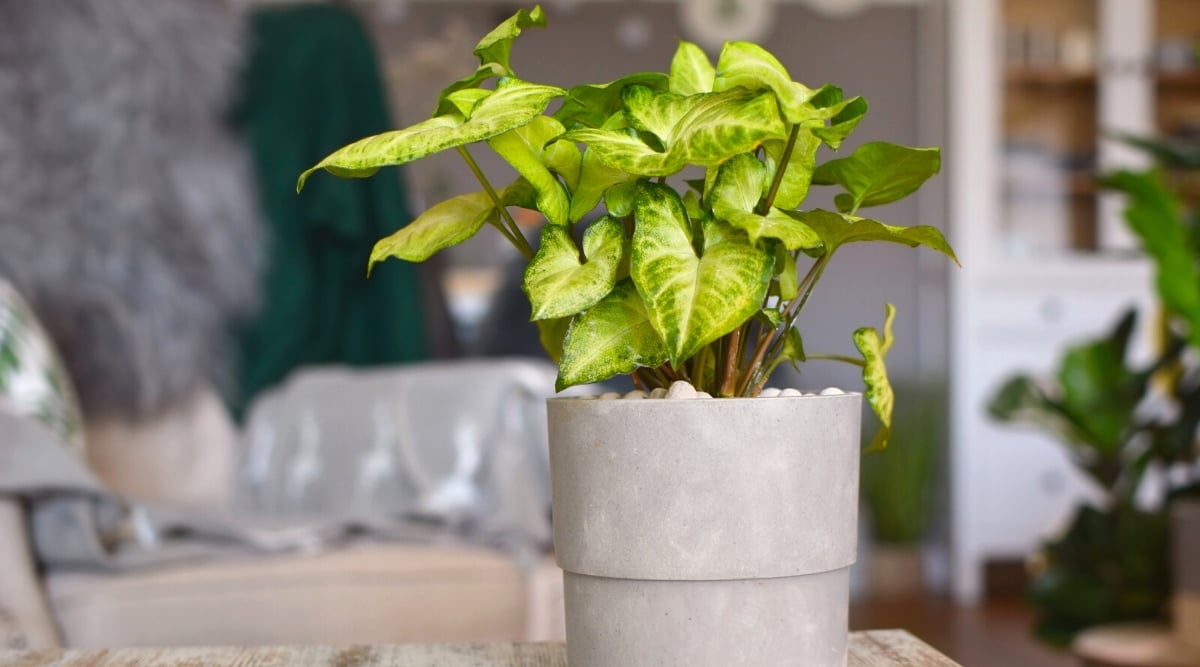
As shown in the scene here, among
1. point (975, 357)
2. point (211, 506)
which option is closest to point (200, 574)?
point (211, 506)

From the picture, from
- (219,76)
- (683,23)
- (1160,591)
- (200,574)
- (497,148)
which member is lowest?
(1160,591)

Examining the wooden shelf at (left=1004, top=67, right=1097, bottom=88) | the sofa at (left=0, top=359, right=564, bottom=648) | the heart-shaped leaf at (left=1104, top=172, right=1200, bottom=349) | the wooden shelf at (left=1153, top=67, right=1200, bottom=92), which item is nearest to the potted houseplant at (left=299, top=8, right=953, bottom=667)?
the sofa at (left=0, top=359, right=564, bottom=648)

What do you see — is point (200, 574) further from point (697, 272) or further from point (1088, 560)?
point (1088, 560)

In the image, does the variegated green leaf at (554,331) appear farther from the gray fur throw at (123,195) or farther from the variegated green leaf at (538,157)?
the gray fur throw at (123,195)

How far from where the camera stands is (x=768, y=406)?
0.55m

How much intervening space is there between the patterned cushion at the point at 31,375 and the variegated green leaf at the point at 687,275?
1210 mm

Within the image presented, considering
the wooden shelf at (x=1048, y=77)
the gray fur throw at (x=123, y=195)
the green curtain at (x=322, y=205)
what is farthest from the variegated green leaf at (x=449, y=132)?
the wooden shelf at (x=1048, y=77)

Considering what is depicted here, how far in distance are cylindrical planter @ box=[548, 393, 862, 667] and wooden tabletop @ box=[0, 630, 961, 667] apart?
0.12 metres

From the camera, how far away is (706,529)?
1.79 ft

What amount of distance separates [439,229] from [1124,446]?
1.68 meters

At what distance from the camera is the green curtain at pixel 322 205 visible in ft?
8.17

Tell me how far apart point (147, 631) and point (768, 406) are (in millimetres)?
→ 1111

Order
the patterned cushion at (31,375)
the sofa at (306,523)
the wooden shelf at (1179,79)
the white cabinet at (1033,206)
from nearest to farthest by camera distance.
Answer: the sofa at (306,523) → the patterned cushion at (31,375) → the white cabinet at (1033,206) → the wooden shelf at (1179,79)

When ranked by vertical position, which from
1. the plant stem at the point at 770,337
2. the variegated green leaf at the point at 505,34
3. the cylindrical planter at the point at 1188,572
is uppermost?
the variegated green leaf at the point at 505,34
